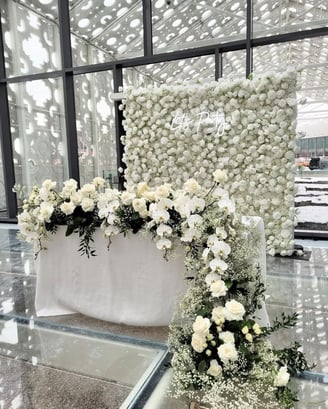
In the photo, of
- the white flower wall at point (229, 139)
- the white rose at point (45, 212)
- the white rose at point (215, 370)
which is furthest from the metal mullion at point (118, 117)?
the white rose at point (215, 370)

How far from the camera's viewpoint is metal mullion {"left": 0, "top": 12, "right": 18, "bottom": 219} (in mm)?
6293

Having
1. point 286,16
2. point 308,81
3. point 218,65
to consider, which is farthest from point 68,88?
point 308,81

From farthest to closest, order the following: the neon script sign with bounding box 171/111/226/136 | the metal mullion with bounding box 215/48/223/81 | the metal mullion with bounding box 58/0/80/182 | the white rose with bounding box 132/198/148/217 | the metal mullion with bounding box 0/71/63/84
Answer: the metal mullion with bounding box 0/71/63/84, the metal mullion with bounding box 58/0/80/182, the metal mullion with bounding box 215/48/223/81, the neon script sign with bounding box 171/111/226/136, the white rose with bounding box 132/198/148/217

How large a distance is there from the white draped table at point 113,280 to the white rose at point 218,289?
0.53 meters

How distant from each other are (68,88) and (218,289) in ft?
16.7

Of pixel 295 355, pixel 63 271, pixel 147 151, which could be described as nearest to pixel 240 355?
pixel 295 355

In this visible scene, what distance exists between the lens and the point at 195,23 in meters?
4.89

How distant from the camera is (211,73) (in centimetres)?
484

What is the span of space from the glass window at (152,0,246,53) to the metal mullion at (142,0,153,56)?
2.4 inches

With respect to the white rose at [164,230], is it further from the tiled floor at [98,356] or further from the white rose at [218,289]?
the tiled floor at [98,356]

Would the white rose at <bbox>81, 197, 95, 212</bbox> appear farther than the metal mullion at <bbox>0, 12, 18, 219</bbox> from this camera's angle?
No

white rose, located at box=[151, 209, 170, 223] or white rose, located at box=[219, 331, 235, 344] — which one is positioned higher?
white rose, located at box=[151, 209, 170, 223]

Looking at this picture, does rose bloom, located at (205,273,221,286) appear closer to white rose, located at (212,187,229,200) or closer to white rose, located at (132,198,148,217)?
white rose, located at (212,187,229,200)

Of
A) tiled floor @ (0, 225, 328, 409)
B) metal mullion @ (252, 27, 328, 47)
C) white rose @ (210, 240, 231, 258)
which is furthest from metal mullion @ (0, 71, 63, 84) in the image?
white rose @ (210, 240, 231, 258)
